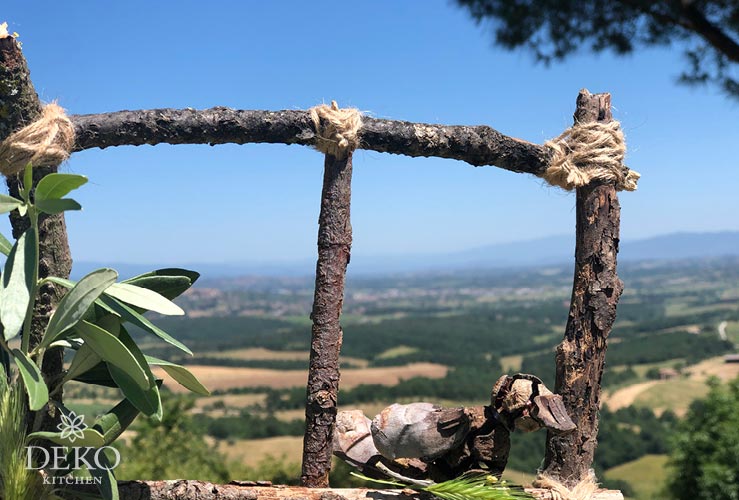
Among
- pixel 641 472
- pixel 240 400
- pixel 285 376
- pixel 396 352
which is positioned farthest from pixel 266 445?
pixel 396 352

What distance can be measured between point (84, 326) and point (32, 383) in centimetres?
13

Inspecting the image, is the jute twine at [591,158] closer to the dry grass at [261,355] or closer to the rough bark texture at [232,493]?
the rough bark texture at [232,493]

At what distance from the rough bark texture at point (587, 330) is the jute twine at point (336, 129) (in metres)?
0.66

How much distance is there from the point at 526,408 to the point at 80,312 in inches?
37.7

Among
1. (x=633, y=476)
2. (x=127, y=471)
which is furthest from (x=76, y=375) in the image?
(x=633, y=476)

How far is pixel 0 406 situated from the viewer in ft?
4.16

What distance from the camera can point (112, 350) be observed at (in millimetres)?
1213

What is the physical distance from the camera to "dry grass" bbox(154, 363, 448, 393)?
23000 millimetres

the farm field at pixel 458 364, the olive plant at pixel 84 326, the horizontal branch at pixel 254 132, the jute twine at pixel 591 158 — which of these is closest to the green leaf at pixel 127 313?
the olive plant at pixel 84 326

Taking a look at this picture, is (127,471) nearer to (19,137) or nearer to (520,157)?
(19,137)

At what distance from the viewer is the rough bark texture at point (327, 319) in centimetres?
164

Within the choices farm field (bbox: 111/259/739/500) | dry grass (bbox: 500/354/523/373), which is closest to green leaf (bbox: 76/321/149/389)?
farm field (bbox: 111/259/739/500)

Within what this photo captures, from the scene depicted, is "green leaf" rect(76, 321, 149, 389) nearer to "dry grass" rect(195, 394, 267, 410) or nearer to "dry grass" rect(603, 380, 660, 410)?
"dry grass" rect(195, 394, 267, 410)

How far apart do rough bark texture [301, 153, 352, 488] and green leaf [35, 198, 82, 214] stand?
0.66 meters
